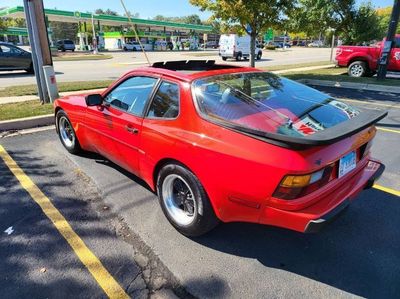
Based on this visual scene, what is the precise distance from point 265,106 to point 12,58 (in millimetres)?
17089

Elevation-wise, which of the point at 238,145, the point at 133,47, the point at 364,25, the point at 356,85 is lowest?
the point at 356,85

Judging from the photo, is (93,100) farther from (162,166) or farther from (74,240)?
(74,240)

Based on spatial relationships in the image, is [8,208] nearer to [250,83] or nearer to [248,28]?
[250,83]

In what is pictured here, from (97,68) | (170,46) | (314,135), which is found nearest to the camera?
(314,135)

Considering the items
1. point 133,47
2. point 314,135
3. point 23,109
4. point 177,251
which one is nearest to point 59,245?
point 177,251

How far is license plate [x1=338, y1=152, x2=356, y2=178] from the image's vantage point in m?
2.62

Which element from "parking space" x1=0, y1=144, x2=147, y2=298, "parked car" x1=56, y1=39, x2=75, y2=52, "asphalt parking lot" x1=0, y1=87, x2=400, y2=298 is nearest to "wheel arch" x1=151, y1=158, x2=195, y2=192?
"asphalt parking lot" x1=0, y1=87, x2=400, y2=298

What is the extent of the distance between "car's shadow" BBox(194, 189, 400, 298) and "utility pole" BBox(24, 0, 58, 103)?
6.75m

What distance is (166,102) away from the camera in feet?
10.3

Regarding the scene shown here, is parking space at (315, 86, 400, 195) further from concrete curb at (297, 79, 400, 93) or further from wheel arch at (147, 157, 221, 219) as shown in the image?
wheel arch at (147, 157, 221, 219)

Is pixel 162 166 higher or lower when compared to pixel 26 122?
higher

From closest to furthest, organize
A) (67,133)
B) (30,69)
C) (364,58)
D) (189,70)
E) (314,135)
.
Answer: (314,135) < (189,70) < (67,133) < (364,58) < (30,69)

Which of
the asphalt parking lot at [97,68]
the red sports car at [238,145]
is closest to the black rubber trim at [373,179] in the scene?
the red sports car at [238,145]

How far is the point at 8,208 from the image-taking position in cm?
349
